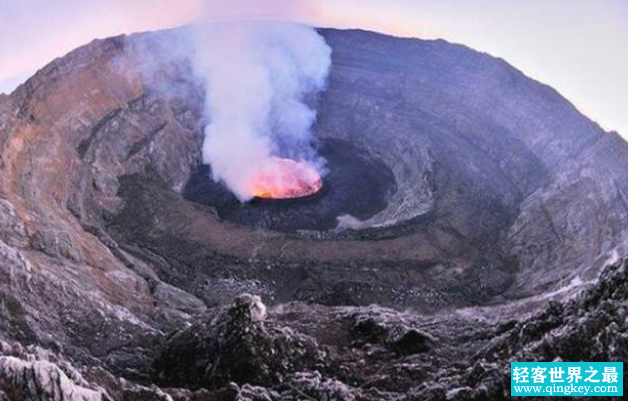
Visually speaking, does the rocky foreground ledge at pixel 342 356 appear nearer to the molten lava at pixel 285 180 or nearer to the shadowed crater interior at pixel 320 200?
the shadowed crater interior at pixel 320 200

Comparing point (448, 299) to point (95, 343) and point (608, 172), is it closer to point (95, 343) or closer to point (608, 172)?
point (608, 172)

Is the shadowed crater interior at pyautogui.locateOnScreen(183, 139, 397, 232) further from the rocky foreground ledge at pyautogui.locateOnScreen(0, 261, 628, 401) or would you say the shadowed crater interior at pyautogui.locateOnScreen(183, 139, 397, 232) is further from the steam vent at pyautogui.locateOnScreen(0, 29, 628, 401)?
the rocky foreground ledge at pyautogui.locateOnScreen(0, 261, 628, 401)

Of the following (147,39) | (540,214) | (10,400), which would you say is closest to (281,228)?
(540,214)

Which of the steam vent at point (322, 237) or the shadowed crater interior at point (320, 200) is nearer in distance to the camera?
the steam vent at point (322, 237)

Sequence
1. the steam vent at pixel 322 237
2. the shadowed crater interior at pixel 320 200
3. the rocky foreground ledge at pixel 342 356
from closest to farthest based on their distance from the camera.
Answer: the rocky foreground ledge at pixel 342 356 < the steam vent at pixel 322 237 < the shadowed crater interior at pixel 320 200

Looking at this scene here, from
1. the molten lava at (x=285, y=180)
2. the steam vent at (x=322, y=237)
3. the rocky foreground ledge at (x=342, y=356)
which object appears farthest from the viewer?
the molten lava at (x=285, y=180)

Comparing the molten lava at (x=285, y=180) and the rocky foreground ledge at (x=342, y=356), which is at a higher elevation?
the molten lava at (x=285, y=180)

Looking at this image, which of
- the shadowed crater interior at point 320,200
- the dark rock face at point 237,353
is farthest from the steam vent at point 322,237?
the shadowed crater interior at point 320,200
